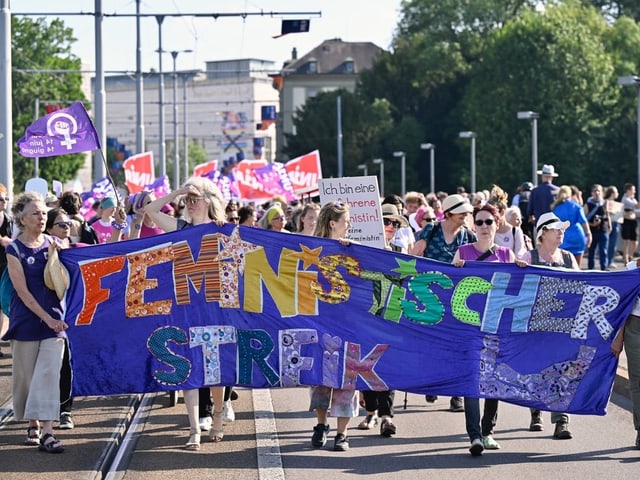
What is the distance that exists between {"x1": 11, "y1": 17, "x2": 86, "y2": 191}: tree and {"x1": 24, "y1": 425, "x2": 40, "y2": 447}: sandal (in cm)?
7545

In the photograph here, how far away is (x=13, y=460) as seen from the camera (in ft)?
31.6

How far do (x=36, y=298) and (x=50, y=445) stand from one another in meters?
1.04

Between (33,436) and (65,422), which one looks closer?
(33,436)

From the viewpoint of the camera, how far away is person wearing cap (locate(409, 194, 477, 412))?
1177 cm

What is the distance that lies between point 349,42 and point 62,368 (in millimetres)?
131396

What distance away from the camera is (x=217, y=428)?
10.6 metres

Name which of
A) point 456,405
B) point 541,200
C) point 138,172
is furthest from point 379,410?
point 138,172

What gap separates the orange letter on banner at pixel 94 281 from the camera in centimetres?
1070

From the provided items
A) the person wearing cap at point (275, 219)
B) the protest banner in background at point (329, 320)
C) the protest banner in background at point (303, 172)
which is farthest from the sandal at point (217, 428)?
the protest banner in background at point (303, 172)

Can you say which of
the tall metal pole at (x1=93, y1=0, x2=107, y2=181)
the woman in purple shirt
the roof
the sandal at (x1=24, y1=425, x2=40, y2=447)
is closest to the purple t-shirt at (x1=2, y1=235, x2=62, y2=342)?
the woman in purple shirt

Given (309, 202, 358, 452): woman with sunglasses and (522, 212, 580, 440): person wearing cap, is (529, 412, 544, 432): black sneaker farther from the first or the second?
(309, 202, 358, 452): woman with sunglasses

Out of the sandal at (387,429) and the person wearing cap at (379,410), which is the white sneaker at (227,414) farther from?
the sandal at (387,429)

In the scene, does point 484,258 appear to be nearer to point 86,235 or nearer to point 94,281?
point 94,281

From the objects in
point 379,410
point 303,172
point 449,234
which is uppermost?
point 449,234
